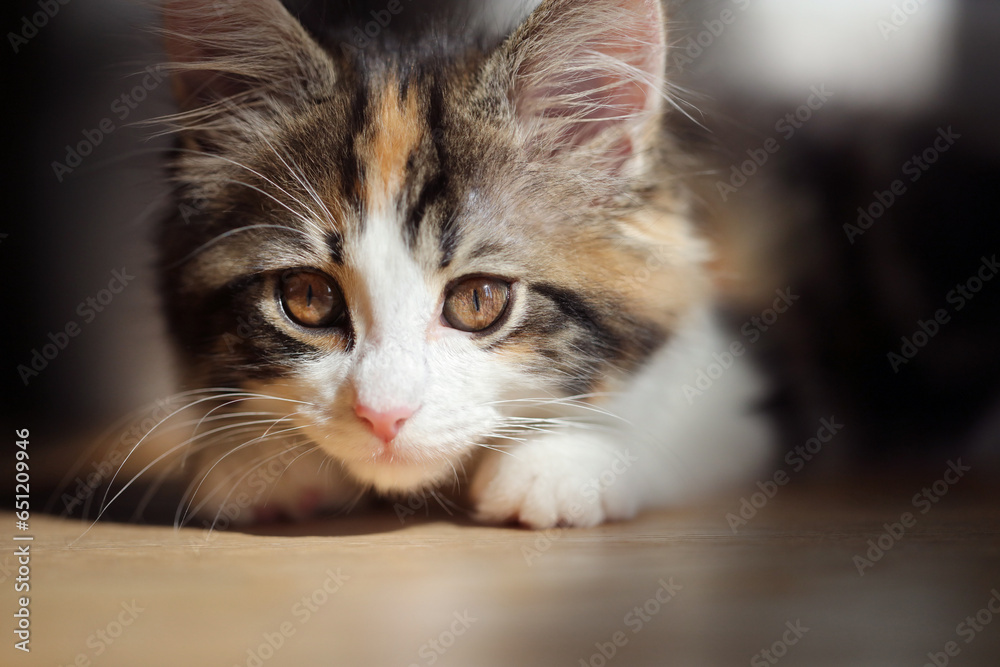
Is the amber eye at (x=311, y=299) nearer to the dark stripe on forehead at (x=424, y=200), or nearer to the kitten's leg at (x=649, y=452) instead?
the dark stripe on forehead at (x=424, y=200)

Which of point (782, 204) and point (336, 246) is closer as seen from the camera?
point (336, 246)

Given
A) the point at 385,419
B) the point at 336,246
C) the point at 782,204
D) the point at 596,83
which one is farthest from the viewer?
the point at 782,204

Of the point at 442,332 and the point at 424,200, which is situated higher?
the point at 424,200

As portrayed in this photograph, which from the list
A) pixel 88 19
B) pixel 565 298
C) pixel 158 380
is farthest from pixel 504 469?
pixel 88 19

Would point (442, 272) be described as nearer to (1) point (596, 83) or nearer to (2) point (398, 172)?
(2) point (398, 172)

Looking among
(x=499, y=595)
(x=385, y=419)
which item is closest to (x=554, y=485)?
(x=499, y=595)

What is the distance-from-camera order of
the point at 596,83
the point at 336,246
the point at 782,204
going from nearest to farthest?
the point at 336,246
the point at 596,83
the point at 782,204

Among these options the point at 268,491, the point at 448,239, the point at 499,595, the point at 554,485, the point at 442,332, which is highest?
the point at 448,239

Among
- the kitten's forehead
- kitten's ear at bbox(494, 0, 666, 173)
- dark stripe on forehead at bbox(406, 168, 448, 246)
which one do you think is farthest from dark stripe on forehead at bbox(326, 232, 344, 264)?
kitten's ear at bbox(494, 0, 666, 173)
